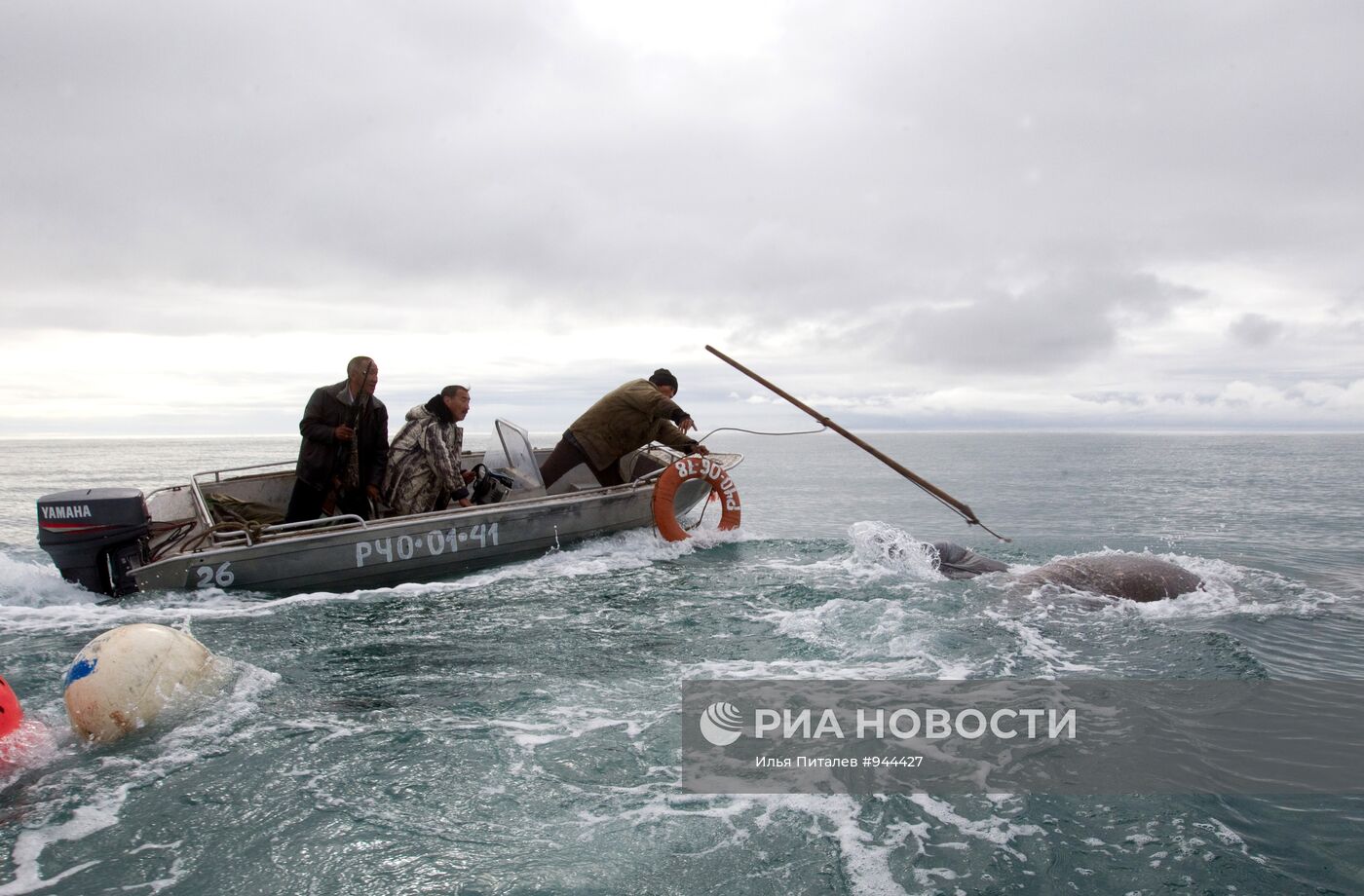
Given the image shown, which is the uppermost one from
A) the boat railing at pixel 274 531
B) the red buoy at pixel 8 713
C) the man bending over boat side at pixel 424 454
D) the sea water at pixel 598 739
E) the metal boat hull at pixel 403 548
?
the man bending over boat side at pixel 424 454

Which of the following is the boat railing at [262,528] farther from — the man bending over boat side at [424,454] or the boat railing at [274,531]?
the man bending over boat side at [424,454]

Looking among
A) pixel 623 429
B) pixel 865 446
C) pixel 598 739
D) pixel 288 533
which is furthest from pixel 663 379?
pixel 598 739

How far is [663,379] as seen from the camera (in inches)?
470

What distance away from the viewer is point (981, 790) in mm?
4277

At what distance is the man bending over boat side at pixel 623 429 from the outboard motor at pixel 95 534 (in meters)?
5.05

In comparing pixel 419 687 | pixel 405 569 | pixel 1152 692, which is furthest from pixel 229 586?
pixel 1152 692

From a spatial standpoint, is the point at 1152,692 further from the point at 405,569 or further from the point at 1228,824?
the point at 405,569

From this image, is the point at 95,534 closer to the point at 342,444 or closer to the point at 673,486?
the point at 342,444

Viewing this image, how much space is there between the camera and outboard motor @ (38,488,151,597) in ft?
25.1

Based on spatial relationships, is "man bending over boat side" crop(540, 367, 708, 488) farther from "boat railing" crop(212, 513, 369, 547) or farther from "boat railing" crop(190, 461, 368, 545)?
"boat railing" crop(212, 513, 369, 547)

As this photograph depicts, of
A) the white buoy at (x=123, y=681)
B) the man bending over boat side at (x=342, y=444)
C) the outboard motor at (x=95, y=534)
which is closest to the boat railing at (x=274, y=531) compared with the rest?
the man bending over boat side at (x=342, y=444)

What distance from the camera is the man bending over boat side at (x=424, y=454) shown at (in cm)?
967

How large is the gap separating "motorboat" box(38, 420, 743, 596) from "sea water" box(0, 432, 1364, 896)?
24cm

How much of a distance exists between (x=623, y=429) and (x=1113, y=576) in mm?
6545
